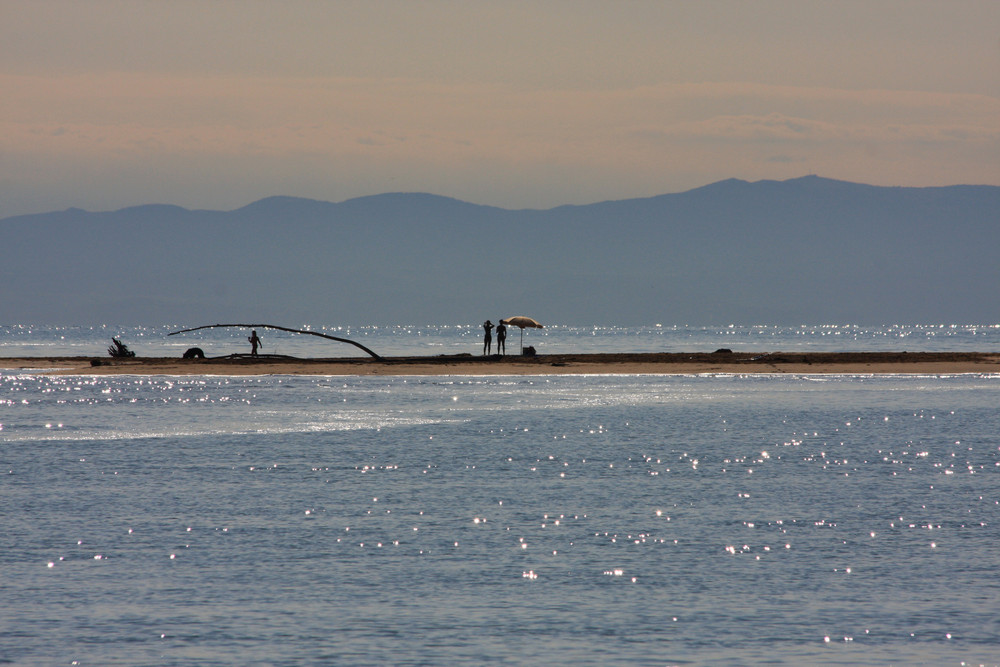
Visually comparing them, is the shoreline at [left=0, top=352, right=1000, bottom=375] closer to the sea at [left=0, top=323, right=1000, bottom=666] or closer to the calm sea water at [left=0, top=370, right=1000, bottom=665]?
the sea at [left=0, top=323, right=1000, bottom=666]

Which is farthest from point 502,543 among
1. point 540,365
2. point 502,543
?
point 540,365

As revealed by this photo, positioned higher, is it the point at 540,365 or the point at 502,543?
the point at 540,365

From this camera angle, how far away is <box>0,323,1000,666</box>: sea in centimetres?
1243

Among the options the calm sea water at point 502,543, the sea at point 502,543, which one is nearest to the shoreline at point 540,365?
the sea at point 502,543

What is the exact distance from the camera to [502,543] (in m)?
17.7

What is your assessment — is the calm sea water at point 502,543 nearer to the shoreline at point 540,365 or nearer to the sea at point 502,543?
the sea at point 502,543

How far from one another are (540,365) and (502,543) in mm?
53638

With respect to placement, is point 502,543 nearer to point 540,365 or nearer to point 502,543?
point 502,543

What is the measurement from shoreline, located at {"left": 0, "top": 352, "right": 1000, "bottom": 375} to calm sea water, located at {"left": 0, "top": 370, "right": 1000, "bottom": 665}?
102 feet

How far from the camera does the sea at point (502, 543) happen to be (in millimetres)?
12430

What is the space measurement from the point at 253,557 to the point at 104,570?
2.11 metres

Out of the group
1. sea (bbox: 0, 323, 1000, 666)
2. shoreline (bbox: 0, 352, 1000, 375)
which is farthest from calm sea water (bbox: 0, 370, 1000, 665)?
shoreline (bbox: 0, 352, 1000, 375)

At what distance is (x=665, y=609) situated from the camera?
13.7 metres

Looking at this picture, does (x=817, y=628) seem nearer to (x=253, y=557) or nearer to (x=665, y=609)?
(x=665, y=609)
